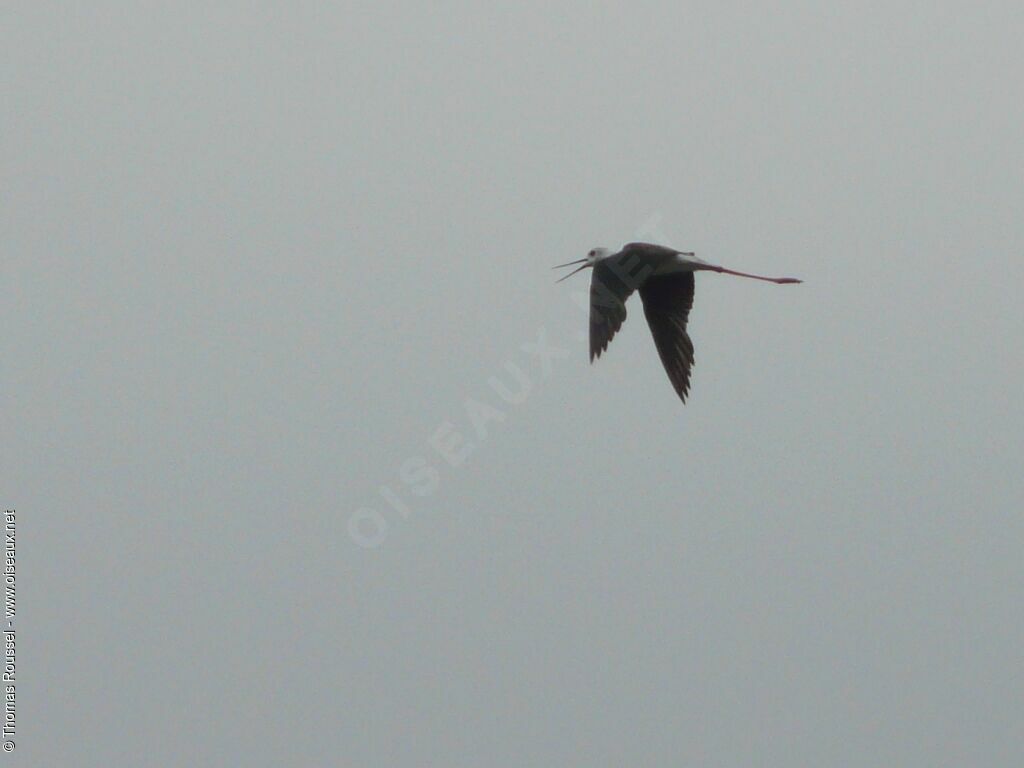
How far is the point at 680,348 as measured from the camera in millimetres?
21922

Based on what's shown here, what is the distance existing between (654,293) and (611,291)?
1578mm

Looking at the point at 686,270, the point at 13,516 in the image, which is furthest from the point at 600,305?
the point at 13,516

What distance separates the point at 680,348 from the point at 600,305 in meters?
2.12

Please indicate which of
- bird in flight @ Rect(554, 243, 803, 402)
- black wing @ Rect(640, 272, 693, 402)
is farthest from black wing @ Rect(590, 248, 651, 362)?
black wing @ Rect(640, 272, 693, 402)

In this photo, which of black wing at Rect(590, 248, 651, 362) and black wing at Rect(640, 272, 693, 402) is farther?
black wing at Rect(640, 272, 693, 402)

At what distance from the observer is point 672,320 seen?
21922 mm

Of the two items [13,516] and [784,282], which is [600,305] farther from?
[13,516]

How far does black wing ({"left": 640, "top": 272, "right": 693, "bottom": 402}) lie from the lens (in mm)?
21797

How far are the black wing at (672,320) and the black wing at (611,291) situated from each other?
82cm

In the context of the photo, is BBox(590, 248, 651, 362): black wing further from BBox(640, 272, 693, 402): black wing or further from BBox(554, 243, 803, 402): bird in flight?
BBox(640, 272, 693, 402): black wing

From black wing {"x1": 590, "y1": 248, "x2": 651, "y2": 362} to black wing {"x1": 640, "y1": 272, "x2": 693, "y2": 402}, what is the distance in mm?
817

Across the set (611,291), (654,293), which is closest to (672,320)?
(654,293)

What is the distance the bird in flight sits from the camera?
20.2m

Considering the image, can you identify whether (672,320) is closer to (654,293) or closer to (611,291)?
(654,293)
